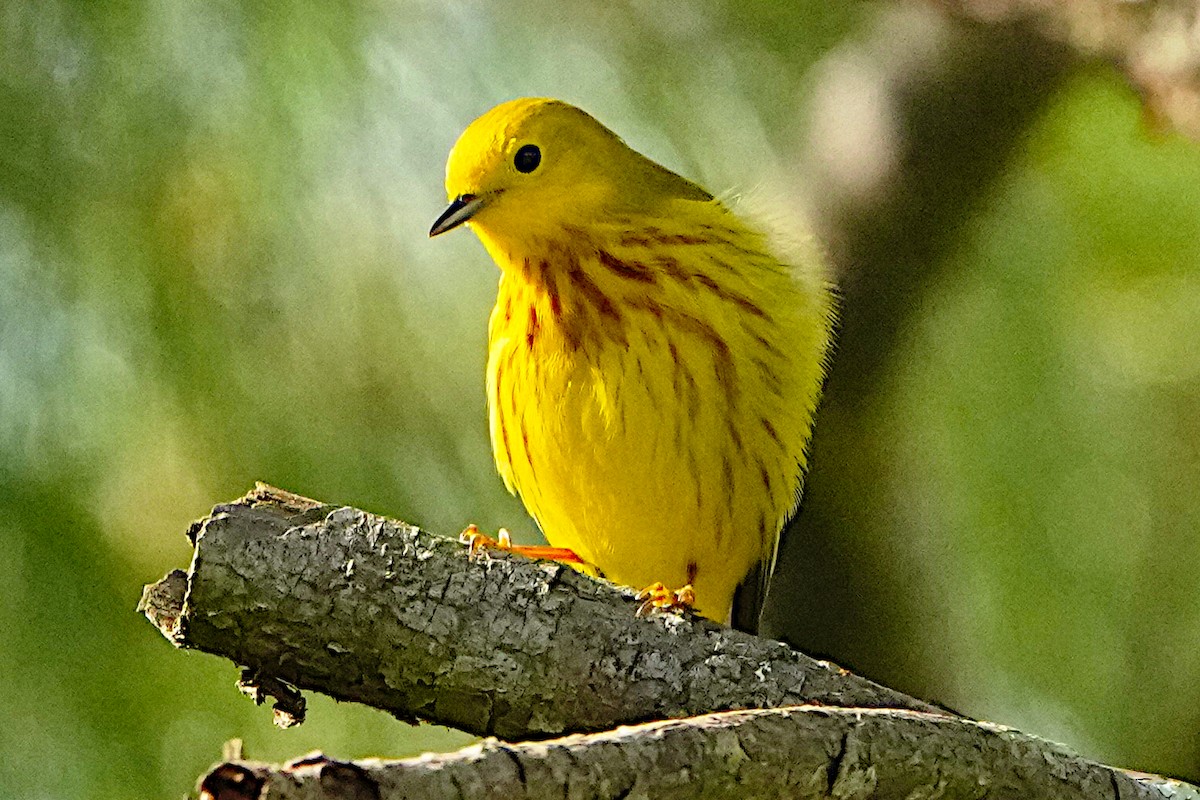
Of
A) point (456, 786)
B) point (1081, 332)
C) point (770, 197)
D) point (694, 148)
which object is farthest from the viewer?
point (694, 148)

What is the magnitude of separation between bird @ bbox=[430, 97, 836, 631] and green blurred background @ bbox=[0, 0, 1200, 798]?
0.35 meters

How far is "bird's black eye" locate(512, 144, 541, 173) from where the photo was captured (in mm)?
2062

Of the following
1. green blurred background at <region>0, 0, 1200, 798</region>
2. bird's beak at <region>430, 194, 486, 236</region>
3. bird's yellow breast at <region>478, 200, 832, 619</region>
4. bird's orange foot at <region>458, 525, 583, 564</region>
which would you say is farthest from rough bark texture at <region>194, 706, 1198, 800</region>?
green blurred background at <region>0, 0, 1200, 798</region>

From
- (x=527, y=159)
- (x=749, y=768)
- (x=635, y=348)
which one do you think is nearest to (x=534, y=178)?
(x=527, y=159)

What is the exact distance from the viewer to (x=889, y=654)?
244 centimetres

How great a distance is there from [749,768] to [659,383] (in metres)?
0.89

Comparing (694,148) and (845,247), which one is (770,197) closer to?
(845,247)

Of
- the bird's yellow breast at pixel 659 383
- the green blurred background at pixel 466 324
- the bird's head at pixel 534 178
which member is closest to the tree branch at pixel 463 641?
the bird's yellow breast at pixel 659 383

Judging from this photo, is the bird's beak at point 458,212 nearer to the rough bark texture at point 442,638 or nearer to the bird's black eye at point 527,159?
the bird's black eye at point 527,159

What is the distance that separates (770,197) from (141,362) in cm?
107

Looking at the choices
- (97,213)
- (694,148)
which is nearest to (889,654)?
(694,148)

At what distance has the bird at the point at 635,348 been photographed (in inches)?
78.4

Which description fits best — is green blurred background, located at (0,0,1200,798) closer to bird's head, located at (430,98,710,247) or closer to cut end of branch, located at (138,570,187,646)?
bird's head, located at (430,98,710,247)

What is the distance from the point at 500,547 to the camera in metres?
1.67
